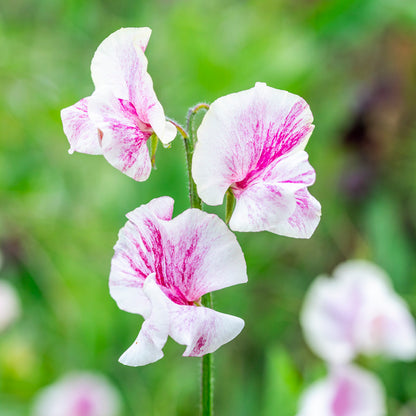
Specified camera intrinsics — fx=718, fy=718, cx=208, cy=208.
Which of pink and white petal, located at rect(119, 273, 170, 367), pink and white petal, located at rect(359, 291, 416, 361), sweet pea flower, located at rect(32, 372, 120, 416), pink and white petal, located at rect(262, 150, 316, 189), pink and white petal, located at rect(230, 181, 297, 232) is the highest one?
pink and white petal, located at rect(262, 150, 316, 189)

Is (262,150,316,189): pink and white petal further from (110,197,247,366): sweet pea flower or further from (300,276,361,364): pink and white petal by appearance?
(300,276,361,364): pink and white petal

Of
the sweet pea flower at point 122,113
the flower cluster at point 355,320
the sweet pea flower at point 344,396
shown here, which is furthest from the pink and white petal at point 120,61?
the flower cluster at point 355,320

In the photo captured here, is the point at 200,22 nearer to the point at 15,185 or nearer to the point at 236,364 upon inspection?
the point at 15,185

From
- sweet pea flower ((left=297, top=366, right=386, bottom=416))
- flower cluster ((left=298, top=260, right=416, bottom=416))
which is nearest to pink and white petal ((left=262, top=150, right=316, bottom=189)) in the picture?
Result: sweet pea flower ((left=297, top=366, right=386, bottom=416))

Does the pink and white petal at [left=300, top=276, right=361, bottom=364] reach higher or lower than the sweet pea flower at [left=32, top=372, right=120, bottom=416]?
higher

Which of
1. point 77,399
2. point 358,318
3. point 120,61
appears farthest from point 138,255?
point 77,399

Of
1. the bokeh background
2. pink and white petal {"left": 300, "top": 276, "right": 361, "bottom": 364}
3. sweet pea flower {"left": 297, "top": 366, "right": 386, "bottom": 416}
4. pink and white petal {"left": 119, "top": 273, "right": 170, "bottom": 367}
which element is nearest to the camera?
pink and white petal {"left": 119, "top": 273, "right": 170, "bottom": 367}

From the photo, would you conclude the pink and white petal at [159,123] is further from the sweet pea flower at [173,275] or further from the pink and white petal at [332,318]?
the pink and white petal at [332,318]

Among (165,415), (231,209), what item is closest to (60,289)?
(165,415)
